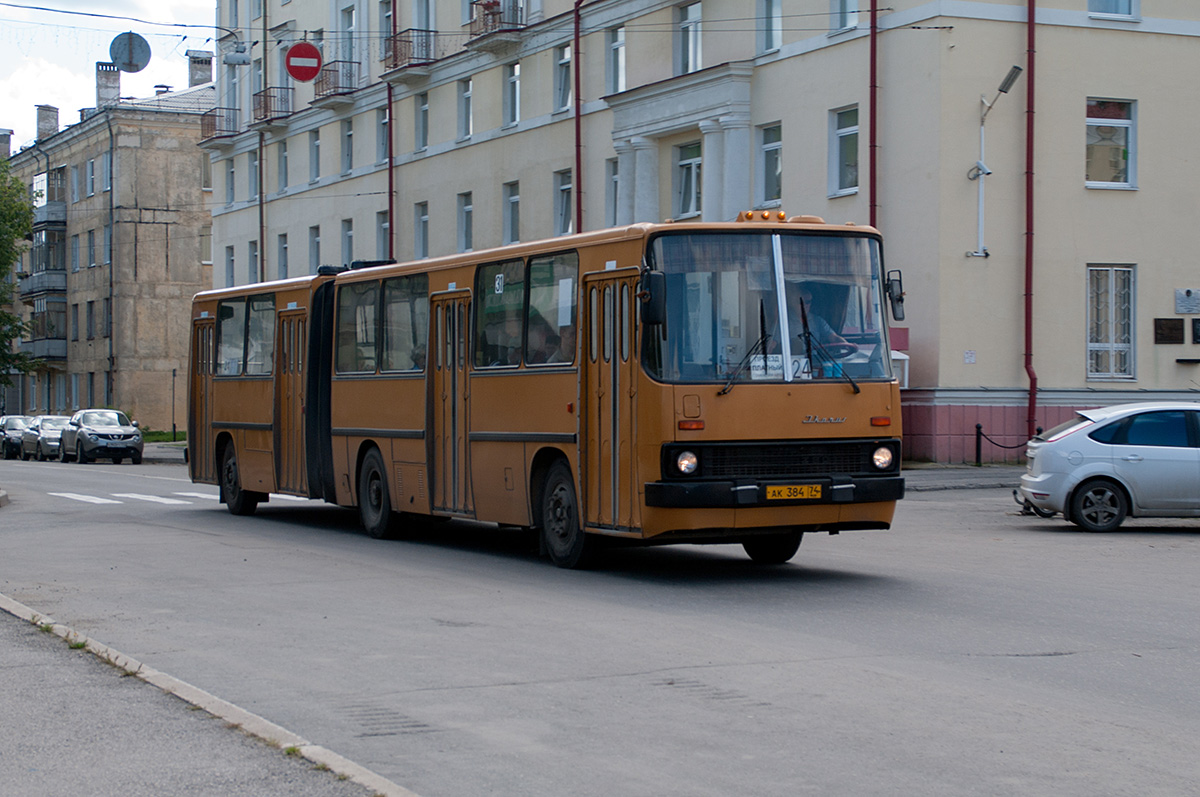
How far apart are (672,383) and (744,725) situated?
5.34 m

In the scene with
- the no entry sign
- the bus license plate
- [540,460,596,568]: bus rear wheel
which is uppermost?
the no entry sign

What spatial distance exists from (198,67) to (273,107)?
2909 cm

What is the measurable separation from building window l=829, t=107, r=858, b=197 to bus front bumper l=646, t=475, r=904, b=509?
66.5 ft

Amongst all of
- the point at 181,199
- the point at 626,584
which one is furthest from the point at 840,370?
the point at 181,199

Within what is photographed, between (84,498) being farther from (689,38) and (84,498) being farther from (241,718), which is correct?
(241,718)

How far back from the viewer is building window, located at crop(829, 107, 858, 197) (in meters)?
32.2

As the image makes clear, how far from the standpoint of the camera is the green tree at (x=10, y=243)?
75375mm

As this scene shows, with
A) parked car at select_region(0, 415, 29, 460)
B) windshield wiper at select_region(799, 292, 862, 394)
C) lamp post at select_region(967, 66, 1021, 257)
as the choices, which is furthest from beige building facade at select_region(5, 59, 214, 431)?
windshield wiper at select_region(799, 292, 862, 394)

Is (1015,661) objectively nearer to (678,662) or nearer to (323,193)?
(678,662)

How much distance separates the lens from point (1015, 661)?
8.91 metres

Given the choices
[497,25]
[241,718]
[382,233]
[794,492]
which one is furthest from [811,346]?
[382,233]

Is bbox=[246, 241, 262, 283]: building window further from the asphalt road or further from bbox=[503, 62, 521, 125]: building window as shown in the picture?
the asphalt road

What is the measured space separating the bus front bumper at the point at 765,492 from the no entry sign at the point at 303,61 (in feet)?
107

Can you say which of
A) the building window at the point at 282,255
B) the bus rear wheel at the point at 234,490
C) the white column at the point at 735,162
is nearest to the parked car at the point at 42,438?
the building window at the point at 282,255
